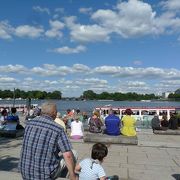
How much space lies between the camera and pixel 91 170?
17.3 feet

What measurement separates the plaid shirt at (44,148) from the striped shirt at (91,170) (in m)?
0.94

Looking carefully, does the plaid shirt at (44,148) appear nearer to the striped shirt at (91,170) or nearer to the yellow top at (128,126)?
the striped shirt at (91,170)

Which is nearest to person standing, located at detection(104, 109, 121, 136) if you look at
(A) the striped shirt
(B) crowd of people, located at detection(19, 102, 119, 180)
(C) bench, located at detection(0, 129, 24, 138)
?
(C) bench, located at detection(0, 129, 24, 138)

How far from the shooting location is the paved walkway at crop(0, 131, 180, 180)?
885 centimetres

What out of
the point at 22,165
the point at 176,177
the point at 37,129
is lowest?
the point at 176,177

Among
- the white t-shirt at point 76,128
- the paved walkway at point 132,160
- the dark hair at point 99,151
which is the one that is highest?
the dark hair at point 99,151

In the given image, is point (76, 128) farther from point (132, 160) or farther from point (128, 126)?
point (132, 160)

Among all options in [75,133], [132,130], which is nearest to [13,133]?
[75,133]

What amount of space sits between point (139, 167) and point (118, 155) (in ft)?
6.62

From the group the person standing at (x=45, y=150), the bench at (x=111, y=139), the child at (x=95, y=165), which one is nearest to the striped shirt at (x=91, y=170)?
the child at (x=95, y=165)

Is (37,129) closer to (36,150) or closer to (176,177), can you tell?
(36,150)

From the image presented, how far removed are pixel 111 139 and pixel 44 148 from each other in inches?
399

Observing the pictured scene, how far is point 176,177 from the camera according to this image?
28.6ft

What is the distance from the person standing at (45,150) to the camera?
4.38 m
